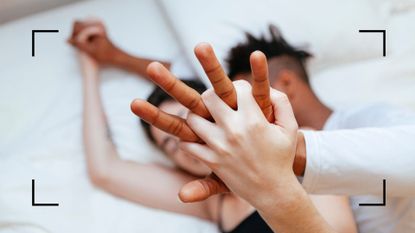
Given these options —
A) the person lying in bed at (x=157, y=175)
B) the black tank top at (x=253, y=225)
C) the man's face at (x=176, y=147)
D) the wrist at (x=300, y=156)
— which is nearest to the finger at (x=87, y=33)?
the person lying in bed at (x=157, y=175)

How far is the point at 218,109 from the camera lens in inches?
26.9

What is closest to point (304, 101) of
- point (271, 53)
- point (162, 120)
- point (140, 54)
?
point (271, 53)

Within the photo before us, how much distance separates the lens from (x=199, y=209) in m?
1.15

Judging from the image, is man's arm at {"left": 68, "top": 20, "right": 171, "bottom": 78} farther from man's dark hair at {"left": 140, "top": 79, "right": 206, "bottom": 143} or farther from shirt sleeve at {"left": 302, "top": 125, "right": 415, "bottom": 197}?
shirt sleeve at {"left": 302, "top": 125, "right": 415, "bottom": 197}

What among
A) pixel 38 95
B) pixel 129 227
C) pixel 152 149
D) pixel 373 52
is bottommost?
pixel 129 227

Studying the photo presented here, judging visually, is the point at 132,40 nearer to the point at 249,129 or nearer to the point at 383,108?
the point at 383,108

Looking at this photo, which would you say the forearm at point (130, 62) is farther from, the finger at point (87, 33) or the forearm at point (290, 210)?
the forearm at point (290, 210)

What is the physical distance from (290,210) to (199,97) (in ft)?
0.58

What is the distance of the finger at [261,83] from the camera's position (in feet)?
2.04

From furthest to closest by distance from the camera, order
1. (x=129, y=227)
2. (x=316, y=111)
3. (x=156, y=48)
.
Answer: (x=156, y=48)
(x=316, y=111)
(x=129, y=227)

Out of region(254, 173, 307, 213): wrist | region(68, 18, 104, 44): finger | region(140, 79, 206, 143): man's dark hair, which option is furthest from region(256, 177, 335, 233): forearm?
region(68, 18, 104, 44): finger

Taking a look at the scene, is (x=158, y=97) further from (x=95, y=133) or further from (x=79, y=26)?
(x=79, y=26)

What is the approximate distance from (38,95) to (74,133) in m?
0.13

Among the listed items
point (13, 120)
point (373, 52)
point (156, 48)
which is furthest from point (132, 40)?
point (373, 52)
